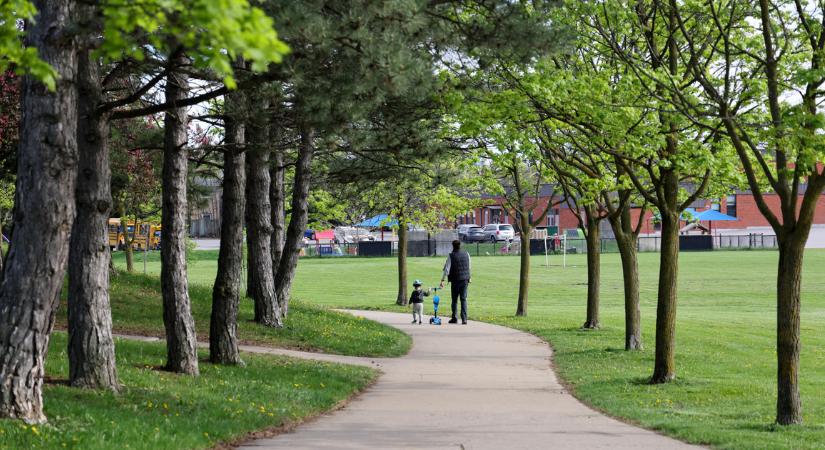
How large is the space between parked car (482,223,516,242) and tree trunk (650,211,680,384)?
69999mm

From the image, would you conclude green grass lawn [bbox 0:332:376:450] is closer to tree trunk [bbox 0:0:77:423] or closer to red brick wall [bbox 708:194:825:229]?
tree trunk [bbox 0:0:77:423]

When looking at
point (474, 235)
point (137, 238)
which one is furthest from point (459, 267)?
point (474, 235)

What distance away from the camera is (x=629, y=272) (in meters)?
19.4

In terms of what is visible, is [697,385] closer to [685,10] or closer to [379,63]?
[685,10]

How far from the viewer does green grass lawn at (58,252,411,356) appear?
18.4 meters

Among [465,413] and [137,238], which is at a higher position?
[137,238]

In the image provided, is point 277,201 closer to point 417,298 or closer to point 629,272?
point 417,298

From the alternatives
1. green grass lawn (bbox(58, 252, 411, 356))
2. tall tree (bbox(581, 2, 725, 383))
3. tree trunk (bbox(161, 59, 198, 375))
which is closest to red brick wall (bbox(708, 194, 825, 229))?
green grass lawn (bbox(58, 252, 411, 356))

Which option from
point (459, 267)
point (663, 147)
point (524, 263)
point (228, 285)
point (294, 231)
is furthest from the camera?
point (524, 263)

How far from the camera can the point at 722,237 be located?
81188 millimetres

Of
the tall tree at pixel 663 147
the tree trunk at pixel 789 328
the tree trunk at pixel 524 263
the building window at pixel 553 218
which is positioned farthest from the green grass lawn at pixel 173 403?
the building window at pixel 553 218

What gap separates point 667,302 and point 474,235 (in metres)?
71.7

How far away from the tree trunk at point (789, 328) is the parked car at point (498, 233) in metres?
74.3

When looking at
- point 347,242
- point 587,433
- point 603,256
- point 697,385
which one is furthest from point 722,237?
point 587,433
